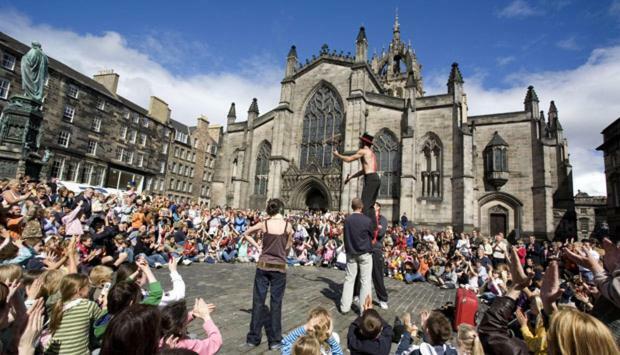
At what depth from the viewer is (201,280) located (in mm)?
7617

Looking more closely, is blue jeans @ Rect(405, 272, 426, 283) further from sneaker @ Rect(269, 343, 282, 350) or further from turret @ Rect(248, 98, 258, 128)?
turret @ Rect(248, 98, 258, 128)

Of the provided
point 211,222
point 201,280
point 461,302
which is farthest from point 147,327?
point 211,222

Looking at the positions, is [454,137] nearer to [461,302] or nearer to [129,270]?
[461,302]

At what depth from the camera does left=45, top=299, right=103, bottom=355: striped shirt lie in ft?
8.64

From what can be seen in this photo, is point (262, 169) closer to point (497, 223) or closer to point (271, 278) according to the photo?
point (497, 223)

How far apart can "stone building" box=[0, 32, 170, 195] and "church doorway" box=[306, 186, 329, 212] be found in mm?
16897

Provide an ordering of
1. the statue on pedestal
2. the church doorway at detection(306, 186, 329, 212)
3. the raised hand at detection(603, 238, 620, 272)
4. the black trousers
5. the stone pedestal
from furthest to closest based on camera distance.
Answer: the church doorway at detection(306, 186, 329, 212), the statue on pedestal, the stone pedestal, the black trousers, the raised hand at detection(603, 238, 620, 272)

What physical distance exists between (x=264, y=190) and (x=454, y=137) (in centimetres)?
1614

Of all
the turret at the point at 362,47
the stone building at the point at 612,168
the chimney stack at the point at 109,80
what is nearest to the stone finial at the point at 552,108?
the stone building at the point at 612,168

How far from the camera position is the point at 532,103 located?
72.2ft

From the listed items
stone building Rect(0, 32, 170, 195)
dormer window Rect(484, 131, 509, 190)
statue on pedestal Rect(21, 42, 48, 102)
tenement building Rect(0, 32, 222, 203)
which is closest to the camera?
statue on pedestal Rect(21, 42, 48, 102)

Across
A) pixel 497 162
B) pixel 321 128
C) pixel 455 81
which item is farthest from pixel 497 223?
pixel 321 128

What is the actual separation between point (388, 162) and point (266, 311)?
67.5 feet

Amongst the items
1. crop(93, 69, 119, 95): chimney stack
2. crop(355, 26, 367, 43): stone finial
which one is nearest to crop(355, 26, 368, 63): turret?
crop(355, 26, 367, 43): stone finial
